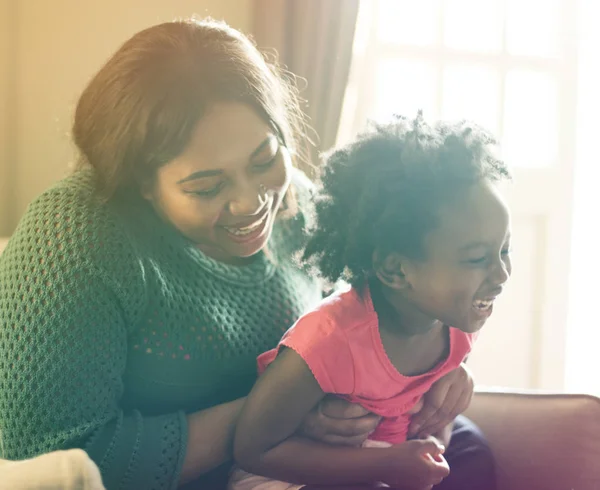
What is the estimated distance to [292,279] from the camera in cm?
125

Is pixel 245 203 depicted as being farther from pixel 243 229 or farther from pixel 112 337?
pixel 112 337

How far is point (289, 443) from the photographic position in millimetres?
963

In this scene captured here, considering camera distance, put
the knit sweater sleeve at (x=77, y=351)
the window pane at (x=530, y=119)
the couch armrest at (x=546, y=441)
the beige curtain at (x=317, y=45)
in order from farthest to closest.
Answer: the window pane at (x=530, y=119) → the beige curtain at (x=317, y=45) → the couch armrest at (x=546, y=441) → the knit sweater sleeve at (x=77, y=351)

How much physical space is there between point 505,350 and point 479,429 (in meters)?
1.37

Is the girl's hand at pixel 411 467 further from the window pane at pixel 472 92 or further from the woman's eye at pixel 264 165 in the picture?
the window pane at pixel 472 92

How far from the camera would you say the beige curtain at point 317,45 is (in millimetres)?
1960

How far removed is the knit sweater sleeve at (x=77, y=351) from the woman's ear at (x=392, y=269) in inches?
14.0

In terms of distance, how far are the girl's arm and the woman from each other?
0.13ft

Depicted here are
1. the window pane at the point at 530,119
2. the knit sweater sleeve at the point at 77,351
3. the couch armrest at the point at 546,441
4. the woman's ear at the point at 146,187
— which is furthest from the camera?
the window pane at the point at 530,119

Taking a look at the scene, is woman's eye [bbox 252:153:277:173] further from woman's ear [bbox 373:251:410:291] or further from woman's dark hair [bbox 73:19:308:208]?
woman's ear [bbox 373:251:410:291]

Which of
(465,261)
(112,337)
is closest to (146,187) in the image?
(112,337)

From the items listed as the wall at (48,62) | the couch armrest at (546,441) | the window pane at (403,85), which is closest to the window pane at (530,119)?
the window pane at (403,85)

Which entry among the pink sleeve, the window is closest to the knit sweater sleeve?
the pink sleeve

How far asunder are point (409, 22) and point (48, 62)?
1.27 m
